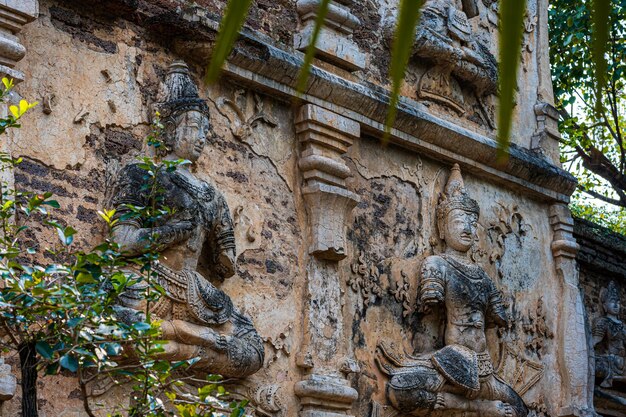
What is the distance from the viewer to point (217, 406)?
12.7ft

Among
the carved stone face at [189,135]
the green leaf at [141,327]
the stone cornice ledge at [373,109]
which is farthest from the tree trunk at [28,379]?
the stone cornice ledge at [373,109]

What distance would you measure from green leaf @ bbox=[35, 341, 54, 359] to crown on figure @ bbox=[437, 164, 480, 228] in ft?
13.1

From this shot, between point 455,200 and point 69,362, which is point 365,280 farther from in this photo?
point 69,362

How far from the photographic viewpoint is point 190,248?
5188 millimetres

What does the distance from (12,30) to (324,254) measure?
2202 mm

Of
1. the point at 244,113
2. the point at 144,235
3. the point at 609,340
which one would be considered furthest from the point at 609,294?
the point at 144,235

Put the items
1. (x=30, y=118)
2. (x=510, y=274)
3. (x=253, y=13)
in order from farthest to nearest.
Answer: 1. (x=510, y=274)
2. (x=253, y=13)
3. (x=30, y=118)

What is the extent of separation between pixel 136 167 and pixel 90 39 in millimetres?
711

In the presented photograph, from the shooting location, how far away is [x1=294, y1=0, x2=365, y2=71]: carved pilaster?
6.27m

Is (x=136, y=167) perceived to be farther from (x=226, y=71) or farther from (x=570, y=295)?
(x=570, y=295)

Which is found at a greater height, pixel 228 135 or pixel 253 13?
pixel 253 13

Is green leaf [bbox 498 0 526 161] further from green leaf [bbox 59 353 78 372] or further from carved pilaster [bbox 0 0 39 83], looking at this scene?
carved pilaster [bbox 0 0 39 83]

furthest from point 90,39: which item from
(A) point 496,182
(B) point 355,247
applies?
(A) point 496,182

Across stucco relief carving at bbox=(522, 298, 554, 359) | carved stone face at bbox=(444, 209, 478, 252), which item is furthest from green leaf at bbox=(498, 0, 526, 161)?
stucco relief carving at bbox=(522, 298, 554, 359)
